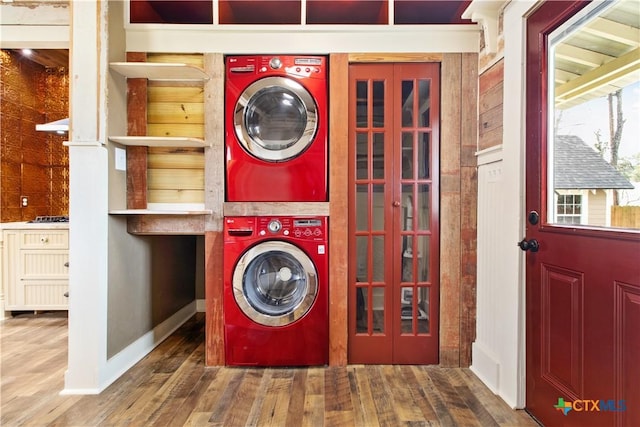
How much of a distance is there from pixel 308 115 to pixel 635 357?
6.14ft

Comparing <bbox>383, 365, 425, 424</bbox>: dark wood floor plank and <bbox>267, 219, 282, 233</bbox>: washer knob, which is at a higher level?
<bbox>267, 219, 282, 233</bbox>: washer knob

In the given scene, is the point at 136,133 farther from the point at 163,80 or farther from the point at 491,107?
the point at 491,107

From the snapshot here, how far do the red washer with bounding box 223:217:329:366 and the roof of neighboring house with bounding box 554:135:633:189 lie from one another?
125 centimetres

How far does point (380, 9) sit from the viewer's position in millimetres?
2297

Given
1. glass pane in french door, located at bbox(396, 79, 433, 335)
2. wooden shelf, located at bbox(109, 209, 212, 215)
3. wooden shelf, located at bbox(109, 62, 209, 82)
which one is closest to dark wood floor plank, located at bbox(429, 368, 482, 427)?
glass pane in french door, located at bbox(396, 79, 433, 335)

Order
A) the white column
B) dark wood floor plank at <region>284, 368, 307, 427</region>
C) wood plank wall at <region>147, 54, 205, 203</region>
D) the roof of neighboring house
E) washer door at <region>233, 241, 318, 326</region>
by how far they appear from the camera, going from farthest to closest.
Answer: wood plank wall at <region>147, 54, 205, 203</region>, washer door at <region>233, 241, 318, 326</region>, the white column, dark wood floor plank at <region>284, 368, 307, 427</region>, the roof of neighboring house

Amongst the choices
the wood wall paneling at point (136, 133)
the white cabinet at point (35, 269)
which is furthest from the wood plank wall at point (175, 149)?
the white cabinet at point (35, 269)

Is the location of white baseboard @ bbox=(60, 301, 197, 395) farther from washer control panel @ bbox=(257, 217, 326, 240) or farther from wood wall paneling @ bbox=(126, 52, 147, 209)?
washer control panel @ bbox=(257, 217, 326, 240)

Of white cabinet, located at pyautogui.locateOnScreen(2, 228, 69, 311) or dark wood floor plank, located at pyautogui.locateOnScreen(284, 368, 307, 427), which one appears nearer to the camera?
dark wood floor plank, located at pyautogui.locateOnScreen(284, 368, 307, 427)

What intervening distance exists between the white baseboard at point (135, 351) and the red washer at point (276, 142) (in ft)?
3.82

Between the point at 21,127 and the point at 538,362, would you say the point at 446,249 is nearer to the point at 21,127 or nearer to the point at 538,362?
the point at 538,362

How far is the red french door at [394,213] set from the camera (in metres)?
2.15

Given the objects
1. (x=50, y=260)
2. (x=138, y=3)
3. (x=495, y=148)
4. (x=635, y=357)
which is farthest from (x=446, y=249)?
(x=50, y=260)

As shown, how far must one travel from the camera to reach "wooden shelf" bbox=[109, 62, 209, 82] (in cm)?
193
